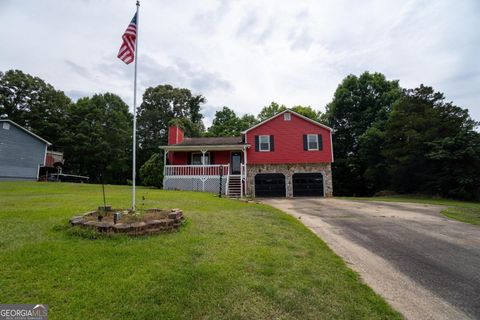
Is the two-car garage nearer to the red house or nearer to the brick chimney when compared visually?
the red house

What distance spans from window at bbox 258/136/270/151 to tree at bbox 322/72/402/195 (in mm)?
11004

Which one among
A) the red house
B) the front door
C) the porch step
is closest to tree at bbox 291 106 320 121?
the red house

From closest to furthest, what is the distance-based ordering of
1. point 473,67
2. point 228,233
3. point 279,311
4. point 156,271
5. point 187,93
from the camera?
point 279,311 < point 156,271 < point 228,233 < point 473,67 < point 187,93

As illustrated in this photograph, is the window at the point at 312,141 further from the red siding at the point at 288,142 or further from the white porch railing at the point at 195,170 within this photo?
the white porch railing at the point at 195,170

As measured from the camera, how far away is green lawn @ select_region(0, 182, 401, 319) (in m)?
2.30

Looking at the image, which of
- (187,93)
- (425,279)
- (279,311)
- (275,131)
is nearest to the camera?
(279,311)

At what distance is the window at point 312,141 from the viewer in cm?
1784

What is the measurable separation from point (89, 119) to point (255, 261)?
119ft

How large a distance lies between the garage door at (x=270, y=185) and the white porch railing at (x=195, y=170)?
299 centimetres

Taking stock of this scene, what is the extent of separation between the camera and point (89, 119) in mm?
31781

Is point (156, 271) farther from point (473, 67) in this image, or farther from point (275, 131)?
point (473, 67)

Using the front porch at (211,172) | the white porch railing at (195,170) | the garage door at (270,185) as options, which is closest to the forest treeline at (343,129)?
the white porch railing at (195,170)

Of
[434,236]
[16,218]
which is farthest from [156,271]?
[434,236]

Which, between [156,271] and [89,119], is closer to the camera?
[156,271]
